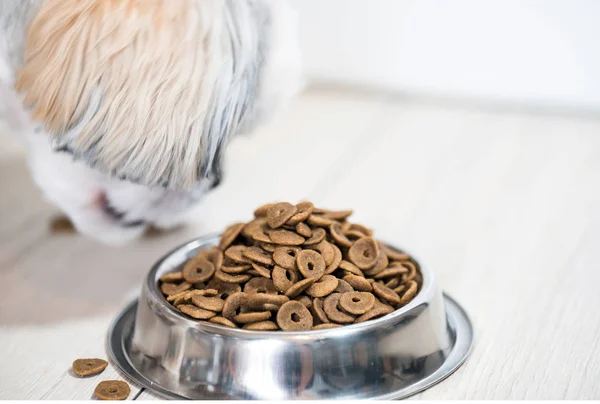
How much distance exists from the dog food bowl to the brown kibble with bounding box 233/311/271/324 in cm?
2

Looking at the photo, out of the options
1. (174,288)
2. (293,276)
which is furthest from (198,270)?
(293,276)

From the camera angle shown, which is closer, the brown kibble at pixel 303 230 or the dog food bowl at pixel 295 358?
the dog food bowl at pixel 295 358

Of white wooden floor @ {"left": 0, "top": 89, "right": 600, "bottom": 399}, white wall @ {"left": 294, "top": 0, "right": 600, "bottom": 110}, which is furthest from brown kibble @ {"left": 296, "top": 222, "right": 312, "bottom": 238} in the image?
white wall @ {"left": 294, "top": 0, "right": 600, "bottom": 110}

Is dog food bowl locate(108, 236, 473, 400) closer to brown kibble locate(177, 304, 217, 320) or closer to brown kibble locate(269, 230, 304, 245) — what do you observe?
brown kibble locate(177, 304, 217, 320)

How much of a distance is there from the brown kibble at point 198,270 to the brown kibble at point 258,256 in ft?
0.20

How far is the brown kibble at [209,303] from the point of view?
36.3 inches

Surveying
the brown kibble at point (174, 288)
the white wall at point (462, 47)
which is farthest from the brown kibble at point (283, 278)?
the white wall at point (462, 47)

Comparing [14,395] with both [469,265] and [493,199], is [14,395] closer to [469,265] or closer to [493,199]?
[469,265]

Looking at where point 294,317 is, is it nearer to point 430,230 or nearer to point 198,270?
point 198,270

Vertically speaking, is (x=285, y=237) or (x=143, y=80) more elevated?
(x=143, y=80)

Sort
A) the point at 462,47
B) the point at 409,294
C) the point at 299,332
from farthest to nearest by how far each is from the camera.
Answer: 1. the point at 462,47
2. the point at 409,294
3. the point at 299,332

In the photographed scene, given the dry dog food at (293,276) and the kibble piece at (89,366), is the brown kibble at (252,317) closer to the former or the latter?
the dry dog food at (293,276)

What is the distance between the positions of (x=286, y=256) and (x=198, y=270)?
0.43ft

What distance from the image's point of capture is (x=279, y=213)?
99cm
